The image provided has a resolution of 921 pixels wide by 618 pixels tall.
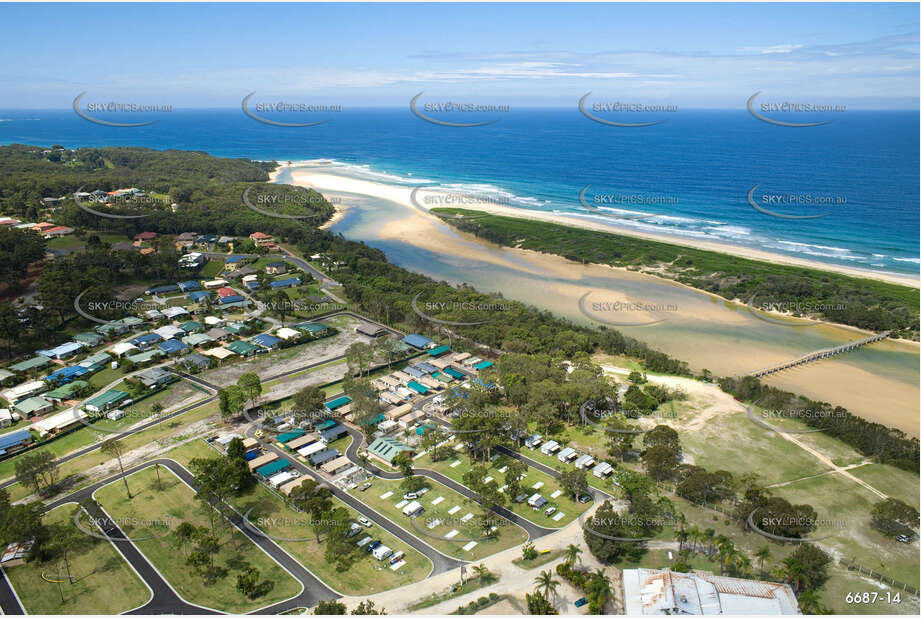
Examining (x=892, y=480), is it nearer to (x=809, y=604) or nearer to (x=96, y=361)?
(x=809, y=604)

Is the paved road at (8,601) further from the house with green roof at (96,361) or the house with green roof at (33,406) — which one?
the house with green roof at (96,361)

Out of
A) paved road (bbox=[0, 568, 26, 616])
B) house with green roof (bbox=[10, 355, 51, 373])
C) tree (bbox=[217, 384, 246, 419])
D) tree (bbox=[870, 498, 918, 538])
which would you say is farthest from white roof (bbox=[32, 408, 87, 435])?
tree (bbox=[870, 498, 918, 538])

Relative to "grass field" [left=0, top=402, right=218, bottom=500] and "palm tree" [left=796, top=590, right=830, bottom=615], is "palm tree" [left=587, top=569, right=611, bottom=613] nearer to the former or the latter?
"palm tree" [left=796, top=590, right=830, bottom=615]

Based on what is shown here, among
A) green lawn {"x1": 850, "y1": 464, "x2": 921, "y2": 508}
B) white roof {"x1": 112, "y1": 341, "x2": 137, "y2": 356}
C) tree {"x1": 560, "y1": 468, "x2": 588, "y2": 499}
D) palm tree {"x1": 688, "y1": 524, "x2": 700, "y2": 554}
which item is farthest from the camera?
white roof {"x1": 112, "y1": 341, "x2": 137, "y2": 356}

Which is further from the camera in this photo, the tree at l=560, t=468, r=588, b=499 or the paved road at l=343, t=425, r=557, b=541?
the tree at l=560, t=468, r=588, b=499

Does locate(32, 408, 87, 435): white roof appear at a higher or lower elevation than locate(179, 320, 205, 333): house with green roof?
lower

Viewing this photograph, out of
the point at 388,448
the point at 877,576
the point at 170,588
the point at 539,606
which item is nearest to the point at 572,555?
the point at 539,606
